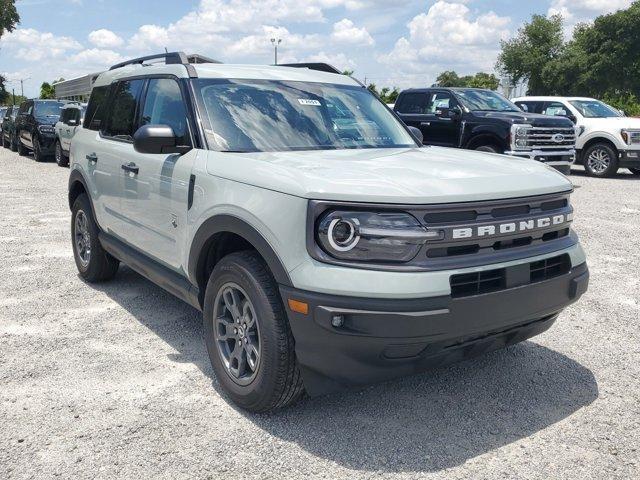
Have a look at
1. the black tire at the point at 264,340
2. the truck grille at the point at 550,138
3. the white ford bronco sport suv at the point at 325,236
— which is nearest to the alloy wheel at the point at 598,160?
the truck grille at the point at 550,138

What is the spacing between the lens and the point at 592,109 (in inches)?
618

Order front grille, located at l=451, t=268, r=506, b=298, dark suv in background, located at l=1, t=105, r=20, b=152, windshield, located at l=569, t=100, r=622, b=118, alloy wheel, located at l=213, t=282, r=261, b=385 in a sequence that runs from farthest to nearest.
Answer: dark suv in background, located at l=1, t=105, r=20, b=152, windshield, located at l=569, t=100, r=622, b=118, alloy wheel, located at l=213, t=282, r=261, b=385, front grille, located at l=451, t=268, r=506, b=298

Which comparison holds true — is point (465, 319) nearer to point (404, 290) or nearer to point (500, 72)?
point (404, 290)

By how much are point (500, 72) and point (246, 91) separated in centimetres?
5856

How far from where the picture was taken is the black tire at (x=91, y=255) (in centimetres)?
546

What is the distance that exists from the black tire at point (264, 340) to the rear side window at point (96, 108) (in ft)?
8.97

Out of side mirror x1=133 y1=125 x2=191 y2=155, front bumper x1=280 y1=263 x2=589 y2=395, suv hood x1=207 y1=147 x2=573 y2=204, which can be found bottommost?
front bumper x1=280 y1=263 x2=589 y2=395

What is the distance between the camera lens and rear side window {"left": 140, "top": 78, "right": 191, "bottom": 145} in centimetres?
397

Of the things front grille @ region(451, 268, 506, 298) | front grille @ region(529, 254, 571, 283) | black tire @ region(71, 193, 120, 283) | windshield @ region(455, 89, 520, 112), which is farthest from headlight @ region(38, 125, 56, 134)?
front grille @ region(451, 268, 506, 298)

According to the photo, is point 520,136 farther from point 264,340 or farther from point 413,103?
point 264,340

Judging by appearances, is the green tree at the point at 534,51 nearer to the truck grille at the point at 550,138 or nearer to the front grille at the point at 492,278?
the truck grille at the point at 550,138

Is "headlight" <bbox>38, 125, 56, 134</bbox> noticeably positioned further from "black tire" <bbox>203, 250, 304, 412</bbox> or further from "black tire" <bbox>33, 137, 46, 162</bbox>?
"black tire" <bbox>203, 250, 304, 412</bbox>

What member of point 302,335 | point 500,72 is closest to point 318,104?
point 302,335

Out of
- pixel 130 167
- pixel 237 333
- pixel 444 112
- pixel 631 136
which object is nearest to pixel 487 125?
pixel 444 112
